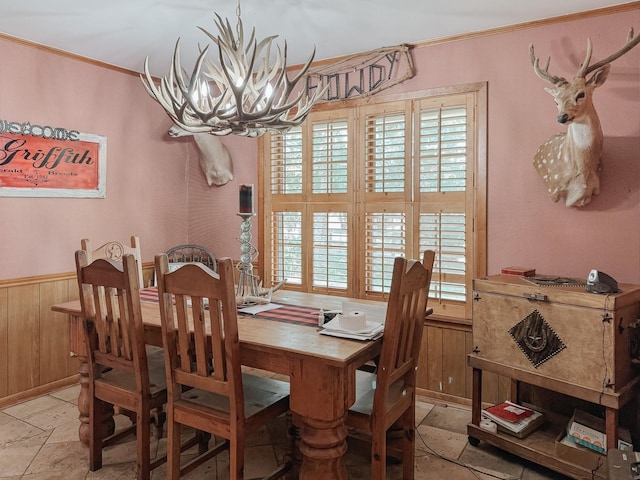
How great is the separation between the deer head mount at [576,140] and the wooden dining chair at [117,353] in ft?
7.63

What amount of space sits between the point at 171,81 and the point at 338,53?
5.24 ft

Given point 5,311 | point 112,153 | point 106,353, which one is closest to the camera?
point 106,353

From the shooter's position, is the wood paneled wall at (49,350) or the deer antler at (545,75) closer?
the deer antler at (545,75)

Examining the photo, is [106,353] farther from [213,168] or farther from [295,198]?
[213,168]

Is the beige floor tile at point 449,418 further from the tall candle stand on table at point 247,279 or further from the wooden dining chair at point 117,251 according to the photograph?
the wooden dining chair at point 117,251

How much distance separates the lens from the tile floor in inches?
95.2

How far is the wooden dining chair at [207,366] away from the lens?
6.23 ft

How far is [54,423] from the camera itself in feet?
9.84

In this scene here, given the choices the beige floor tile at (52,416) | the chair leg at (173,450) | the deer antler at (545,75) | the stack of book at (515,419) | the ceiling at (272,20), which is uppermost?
the ceiling at (272,20)

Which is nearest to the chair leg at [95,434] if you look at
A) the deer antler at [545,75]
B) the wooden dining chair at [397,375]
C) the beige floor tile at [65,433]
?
the beige floor tile at [65,433]

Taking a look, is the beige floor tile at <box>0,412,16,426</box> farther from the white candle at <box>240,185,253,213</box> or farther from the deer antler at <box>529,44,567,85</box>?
the deer antler at <box>529,44,567,85</box>

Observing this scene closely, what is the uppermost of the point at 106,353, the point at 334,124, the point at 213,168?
the point at 334,124

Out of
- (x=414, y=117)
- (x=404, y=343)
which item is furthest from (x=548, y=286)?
(x=414, y=117)

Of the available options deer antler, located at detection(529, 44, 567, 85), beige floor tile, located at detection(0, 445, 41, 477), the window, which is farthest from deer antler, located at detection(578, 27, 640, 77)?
beige floor tile, located at detection(0, 445, 41, 477)
